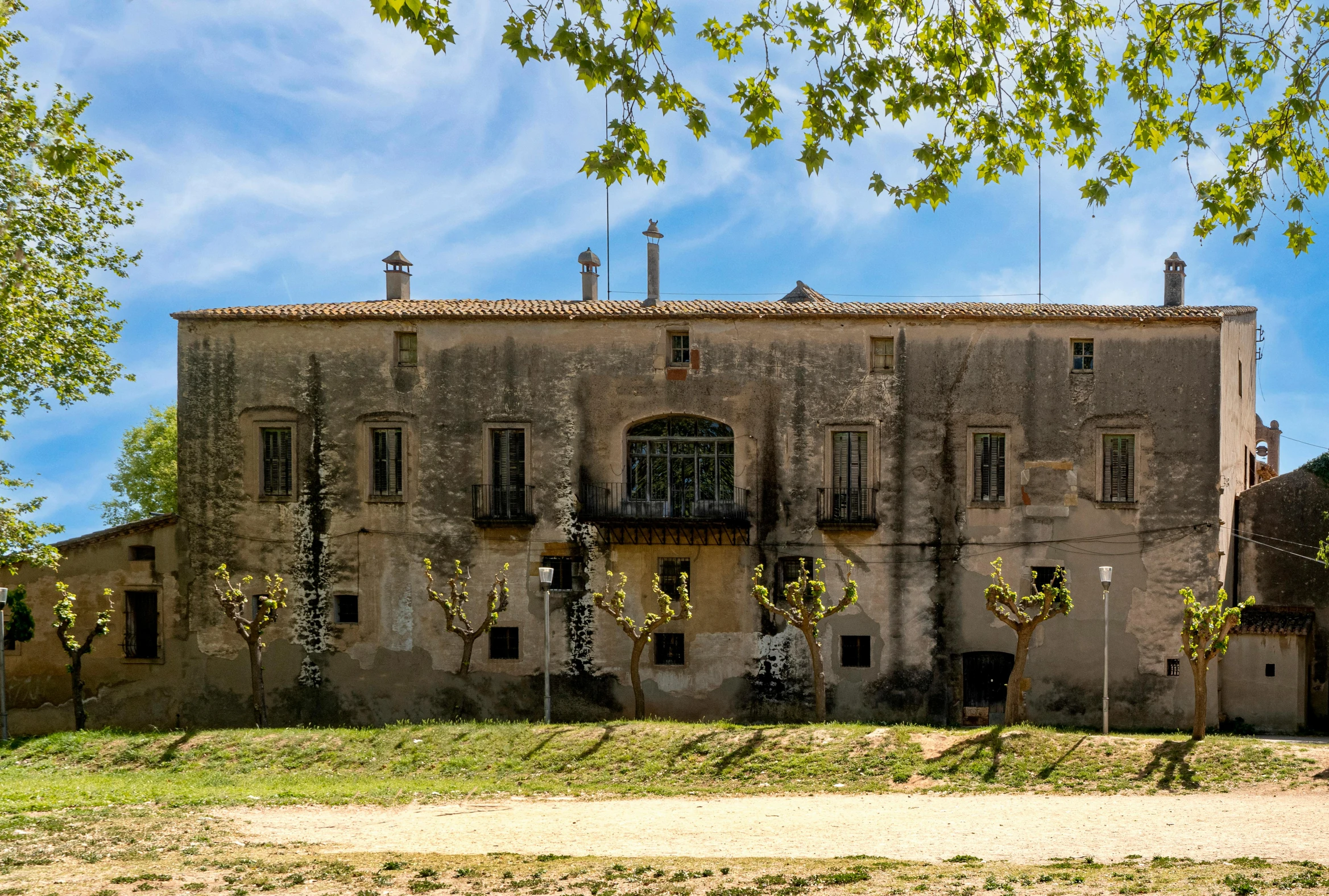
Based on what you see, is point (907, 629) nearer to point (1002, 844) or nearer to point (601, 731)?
point (601, 731)

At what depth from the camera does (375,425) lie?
27000 mm

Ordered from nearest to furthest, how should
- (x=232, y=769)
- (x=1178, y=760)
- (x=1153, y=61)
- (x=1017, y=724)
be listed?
(x=1153, y=61) → (x=1178, y=760) → (x=232, y=769) → (x=1017, y=724)

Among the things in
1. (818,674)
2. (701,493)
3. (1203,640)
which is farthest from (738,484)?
(1203,640)

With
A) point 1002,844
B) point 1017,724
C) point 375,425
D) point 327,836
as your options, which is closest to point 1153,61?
point 1002,844

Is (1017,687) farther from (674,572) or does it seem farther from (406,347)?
(406,347)

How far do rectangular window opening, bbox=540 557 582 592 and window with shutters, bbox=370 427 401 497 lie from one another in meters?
4.28

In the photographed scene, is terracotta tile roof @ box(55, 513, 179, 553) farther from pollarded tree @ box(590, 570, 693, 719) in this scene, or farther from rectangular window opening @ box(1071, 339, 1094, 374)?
rectangular window opening @ box(1071, 339, 1094, 374)

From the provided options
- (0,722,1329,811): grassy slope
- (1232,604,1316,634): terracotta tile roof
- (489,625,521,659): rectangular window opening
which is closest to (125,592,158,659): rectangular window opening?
(0,722,1329,811): grassy slope

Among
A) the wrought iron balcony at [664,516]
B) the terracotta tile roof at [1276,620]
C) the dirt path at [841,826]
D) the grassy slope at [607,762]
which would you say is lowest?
the grassy slope at [607,762]

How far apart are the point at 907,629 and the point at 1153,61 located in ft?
60.4

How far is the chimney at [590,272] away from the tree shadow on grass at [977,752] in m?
16.6

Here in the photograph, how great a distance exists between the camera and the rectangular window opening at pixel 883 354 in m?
26.5

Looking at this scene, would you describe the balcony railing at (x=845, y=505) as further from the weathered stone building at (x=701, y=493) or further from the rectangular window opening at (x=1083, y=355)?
the rectangular window opening at (x=1083, y=355)

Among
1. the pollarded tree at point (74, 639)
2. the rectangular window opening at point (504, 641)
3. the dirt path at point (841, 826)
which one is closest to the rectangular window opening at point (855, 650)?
the rectangular window opening at point (504, 641)
